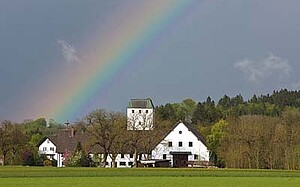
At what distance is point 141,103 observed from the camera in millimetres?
160250

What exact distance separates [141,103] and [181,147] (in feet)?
124

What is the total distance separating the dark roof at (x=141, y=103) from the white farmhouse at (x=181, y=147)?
112ft

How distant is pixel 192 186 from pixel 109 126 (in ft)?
209

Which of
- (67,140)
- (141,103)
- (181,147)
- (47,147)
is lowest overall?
(181,147)

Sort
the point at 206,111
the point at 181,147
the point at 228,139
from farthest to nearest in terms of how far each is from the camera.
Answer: the point at 206,111 → the point at 181,147 → the point at 228,139

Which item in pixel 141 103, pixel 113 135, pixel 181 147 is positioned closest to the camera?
pixel 113 135

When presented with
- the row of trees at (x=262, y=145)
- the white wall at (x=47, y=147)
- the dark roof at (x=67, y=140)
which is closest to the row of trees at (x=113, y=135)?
the row of trees at (x=262, y=145)

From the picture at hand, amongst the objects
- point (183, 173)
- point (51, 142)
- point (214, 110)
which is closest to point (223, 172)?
point (183, 173)

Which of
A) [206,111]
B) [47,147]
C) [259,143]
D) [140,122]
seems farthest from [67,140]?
[259,143]

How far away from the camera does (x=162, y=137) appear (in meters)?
122

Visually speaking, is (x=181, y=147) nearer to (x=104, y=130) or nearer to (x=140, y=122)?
(x=140, y=122)

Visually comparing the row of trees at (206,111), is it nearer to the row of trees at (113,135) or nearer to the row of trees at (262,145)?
the row of trees at (113,135)

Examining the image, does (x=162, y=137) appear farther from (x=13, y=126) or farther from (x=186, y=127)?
(x=13, y=126)

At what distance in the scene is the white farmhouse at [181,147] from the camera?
122375mm
